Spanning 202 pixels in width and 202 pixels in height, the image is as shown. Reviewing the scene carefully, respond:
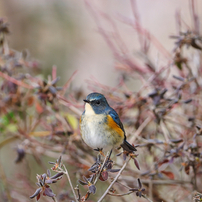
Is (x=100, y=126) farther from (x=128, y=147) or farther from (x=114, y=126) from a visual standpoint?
(x=128, y=147)

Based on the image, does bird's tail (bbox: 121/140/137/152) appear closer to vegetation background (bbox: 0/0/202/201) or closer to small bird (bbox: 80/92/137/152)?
small bird (bbox: 80/92/137/152)

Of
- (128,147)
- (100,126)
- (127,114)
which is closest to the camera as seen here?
(128,147)

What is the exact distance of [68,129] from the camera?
246 centimetres

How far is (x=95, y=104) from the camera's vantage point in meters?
1.98

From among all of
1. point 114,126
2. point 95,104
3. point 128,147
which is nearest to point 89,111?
point 95,104

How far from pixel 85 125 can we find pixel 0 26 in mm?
1377

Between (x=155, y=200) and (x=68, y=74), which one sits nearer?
(x=155, y=200)

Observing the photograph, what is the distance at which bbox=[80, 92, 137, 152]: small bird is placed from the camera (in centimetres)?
190

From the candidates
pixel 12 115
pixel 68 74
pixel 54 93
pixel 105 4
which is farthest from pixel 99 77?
pixel 54 93

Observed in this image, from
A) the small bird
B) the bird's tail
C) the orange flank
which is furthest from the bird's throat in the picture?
the bird's tail

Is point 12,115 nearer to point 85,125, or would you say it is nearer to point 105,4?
point 85,125

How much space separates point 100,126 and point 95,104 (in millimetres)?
159

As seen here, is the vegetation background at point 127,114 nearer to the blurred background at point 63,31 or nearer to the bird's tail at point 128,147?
the bird's tail at point 128,147

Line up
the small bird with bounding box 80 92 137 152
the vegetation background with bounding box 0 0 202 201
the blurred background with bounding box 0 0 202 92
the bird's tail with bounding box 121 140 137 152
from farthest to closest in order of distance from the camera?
the blurred background with bounding box 0 0 202 92, the vegetation background with bounding box 0 0 202 201, the small bird with bounding box 80 92 137 152, the bird's tail with bounding box 121 140 137 152
